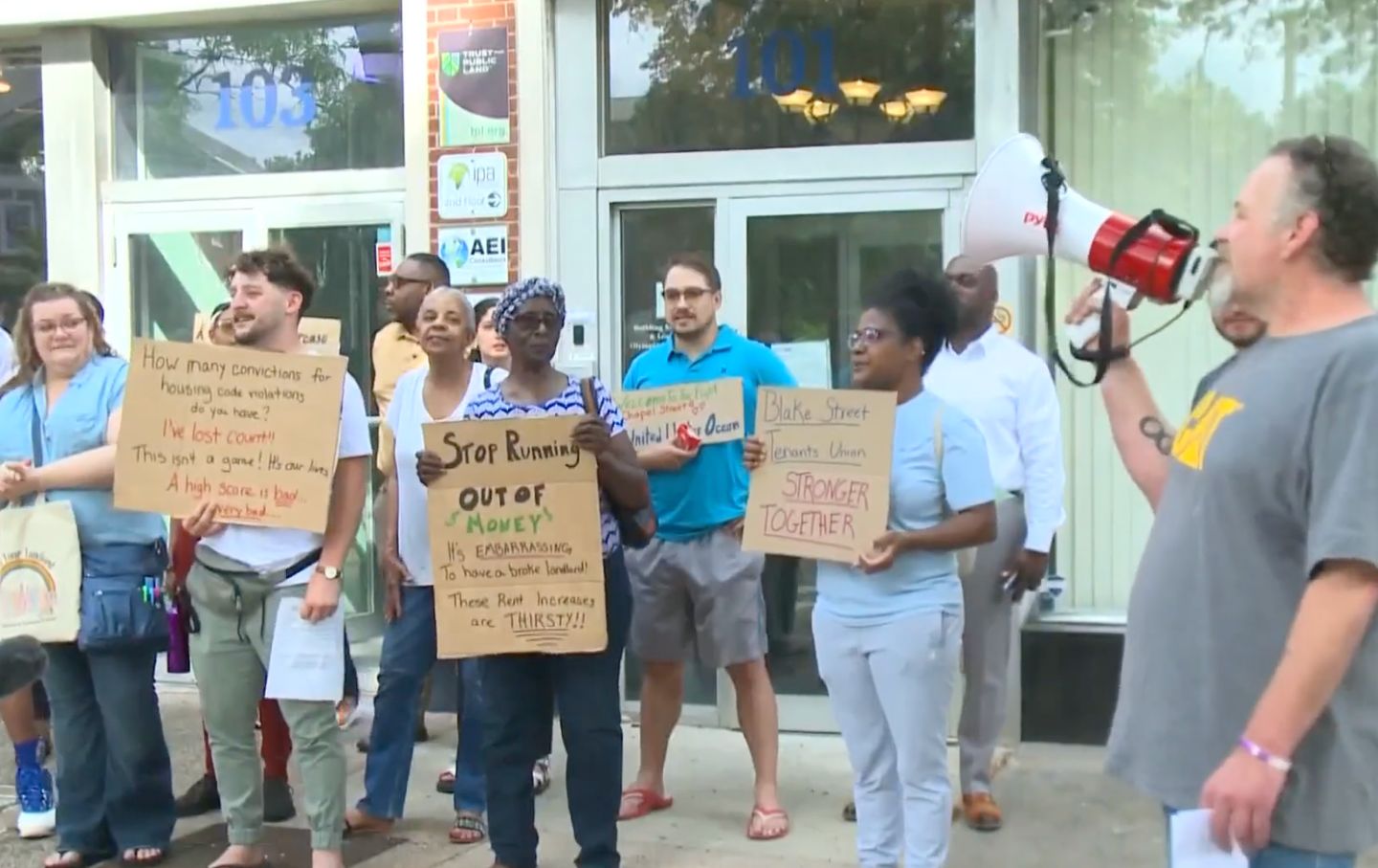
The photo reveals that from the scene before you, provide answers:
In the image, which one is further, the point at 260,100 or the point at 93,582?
the point at 260,100

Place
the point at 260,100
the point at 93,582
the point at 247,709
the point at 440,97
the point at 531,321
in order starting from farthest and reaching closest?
1. the point at 260,100
2. the point at 440,97
3. the point at 93,582
4. the point at 247,709
5. the point at 531,321

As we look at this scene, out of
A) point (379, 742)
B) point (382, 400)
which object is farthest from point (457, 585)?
point (382, 400)

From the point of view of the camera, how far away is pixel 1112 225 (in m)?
2.90

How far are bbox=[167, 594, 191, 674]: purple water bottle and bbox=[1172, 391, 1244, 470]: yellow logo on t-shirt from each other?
3.73 meters

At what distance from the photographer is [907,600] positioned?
12.8 ft

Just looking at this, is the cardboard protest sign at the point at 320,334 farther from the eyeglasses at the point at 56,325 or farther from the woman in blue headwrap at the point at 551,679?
the woman in blue headwrap at the point at 551,679

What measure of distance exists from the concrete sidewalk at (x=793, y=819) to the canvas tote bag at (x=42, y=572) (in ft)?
3.08

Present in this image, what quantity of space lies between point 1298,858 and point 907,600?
1665 millimetres

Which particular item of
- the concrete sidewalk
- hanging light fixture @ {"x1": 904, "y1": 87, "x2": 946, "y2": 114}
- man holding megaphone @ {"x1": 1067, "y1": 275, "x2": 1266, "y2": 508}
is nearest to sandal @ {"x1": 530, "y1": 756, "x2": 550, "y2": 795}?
the concrete sidewalk

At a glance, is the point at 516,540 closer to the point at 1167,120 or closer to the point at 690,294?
the point at 690,294

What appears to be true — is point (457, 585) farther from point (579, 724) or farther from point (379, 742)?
point (379, 742)

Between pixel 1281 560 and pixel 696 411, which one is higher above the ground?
pixel 696 411

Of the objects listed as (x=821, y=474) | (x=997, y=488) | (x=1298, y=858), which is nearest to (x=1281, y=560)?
(x=1298, y=858)

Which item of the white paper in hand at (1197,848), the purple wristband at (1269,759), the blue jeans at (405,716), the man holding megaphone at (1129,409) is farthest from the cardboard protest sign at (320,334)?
the purple wristband at (1269,759)
